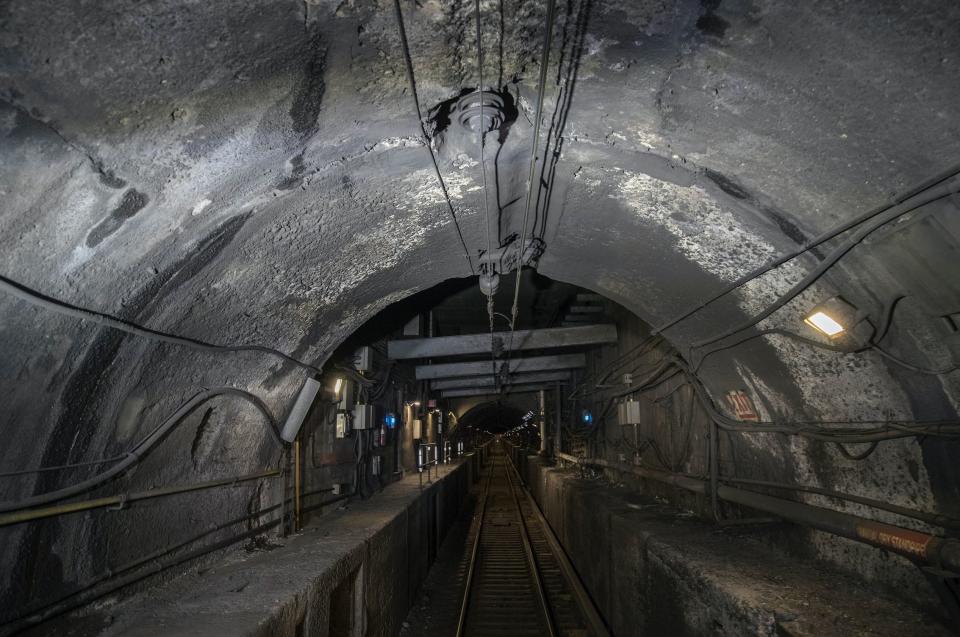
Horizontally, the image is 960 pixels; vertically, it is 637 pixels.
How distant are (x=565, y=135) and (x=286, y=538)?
524cm

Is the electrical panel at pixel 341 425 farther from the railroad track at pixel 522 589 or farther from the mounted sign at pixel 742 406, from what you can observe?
the mounted sign at pixel 742 406

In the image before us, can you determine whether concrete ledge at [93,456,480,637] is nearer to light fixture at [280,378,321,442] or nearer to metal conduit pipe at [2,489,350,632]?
metal conduit pipe at [2,489,350,632]

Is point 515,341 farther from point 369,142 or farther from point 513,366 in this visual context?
point 369,142

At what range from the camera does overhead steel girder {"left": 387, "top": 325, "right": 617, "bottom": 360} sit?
10.4 m

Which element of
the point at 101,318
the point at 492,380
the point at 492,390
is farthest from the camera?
the point at 492,390

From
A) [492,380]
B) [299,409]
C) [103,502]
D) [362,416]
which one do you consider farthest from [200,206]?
[492,380]

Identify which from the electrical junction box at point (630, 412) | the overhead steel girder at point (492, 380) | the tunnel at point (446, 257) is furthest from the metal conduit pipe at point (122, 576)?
the overhead steel girder at point (492, 380)

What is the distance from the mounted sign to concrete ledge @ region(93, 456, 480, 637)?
423 centimetres

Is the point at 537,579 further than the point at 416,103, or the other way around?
the point at 537,579

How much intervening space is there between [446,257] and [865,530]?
3.95 metres

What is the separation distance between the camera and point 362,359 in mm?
8570

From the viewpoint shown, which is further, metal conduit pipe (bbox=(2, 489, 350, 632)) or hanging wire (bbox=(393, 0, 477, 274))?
metal conduit pipe (bbox=(2, 489, 350, 632))

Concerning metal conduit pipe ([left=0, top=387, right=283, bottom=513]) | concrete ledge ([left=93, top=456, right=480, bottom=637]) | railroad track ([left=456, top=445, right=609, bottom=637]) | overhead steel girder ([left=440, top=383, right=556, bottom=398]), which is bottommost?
railroad track ([left=456, top=445, right=609, bottom=637])

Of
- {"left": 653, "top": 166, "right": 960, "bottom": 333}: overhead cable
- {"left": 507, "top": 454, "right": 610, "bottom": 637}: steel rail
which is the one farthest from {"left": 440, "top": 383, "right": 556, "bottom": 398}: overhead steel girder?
{"left": 653, "top": 166, "right": 960, "bottom": 333}: overhead cable
